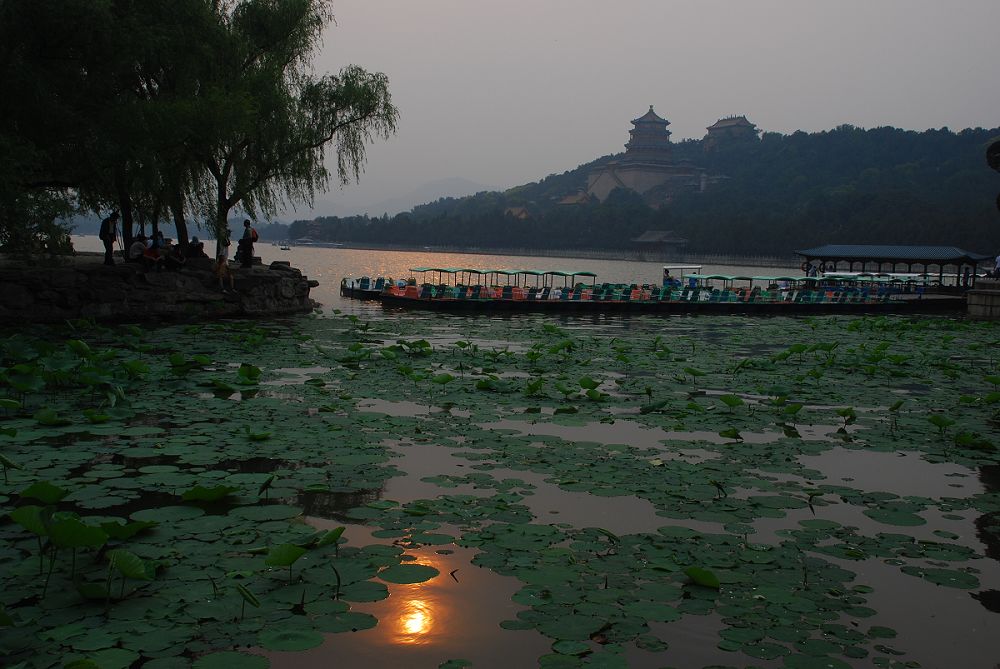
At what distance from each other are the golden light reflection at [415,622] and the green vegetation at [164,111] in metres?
10.3

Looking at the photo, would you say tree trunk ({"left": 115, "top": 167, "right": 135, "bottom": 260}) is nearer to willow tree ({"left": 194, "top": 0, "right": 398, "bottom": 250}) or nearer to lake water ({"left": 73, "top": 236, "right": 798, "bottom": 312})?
willow tree ({"left": 194, "top": 0, "right": 398, "bottom": 250})

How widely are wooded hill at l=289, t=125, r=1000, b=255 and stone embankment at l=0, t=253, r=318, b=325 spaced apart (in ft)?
191

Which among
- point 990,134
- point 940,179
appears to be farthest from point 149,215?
point 990,134

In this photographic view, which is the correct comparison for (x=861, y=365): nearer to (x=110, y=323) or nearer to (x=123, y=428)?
(x=123, y=428)

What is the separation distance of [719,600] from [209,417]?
4.91 m

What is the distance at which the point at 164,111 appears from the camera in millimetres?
A: 14492

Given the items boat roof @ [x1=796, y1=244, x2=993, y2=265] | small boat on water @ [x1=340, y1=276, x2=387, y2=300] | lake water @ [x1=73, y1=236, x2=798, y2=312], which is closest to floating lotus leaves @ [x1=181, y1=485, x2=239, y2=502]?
small boat on water @ [x1=340, y1=276, x2=387, y2=300]

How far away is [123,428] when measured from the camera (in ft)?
21.2

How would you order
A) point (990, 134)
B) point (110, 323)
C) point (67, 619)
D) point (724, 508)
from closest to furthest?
point (67, 619), point (724, 508), point (110, 323), point (990, 134)

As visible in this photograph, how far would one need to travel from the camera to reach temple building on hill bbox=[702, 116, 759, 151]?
147 metres

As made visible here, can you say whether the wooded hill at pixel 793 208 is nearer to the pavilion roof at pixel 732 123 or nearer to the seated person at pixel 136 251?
the pavilion roof at pixel 732 123

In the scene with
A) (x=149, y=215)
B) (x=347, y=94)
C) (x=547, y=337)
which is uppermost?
(x=347, y=94)

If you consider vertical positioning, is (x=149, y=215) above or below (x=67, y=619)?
above

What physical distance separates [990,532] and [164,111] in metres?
14.1
